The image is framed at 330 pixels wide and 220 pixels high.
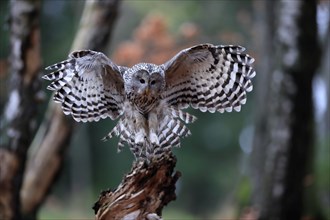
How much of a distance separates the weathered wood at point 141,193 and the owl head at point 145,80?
730 mm

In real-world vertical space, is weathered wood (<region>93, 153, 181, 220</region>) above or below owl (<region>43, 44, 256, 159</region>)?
below

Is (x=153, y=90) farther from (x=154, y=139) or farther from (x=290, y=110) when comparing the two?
(x=290, y=110)

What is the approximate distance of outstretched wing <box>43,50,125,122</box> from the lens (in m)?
5.30

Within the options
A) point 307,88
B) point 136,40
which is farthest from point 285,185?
point 136,40

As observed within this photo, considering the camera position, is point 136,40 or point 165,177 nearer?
point 165,177

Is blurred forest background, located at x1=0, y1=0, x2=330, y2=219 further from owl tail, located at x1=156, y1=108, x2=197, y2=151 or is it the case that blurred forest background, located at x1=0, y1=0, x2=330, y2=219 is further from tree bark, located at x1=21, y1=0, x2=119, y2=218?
owl tail, located at x1=156, y1=108, x2=197, y2=151

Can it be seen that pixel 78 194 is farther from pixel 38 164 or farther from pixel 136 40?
pixel 38 164

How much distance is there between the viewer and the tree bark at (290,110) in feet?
25.8

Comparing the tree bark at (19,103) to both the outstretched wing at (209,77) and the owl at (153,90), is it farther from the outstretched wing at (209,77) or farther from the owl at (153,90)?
the outstretched wing at (209,77)

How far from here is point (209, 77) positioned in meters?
5.57

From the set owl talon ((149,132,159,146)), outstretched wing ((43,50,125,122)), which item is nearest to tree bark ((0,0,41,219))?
outstretched wing ((43,50,125,122))

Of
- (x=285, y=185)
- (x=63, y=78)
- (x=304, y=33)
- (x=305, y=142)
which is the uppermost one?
(x=304, y=33)

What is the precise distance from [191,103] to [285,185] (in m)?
2.78

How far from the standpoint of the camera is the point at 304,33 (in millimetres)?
7844
